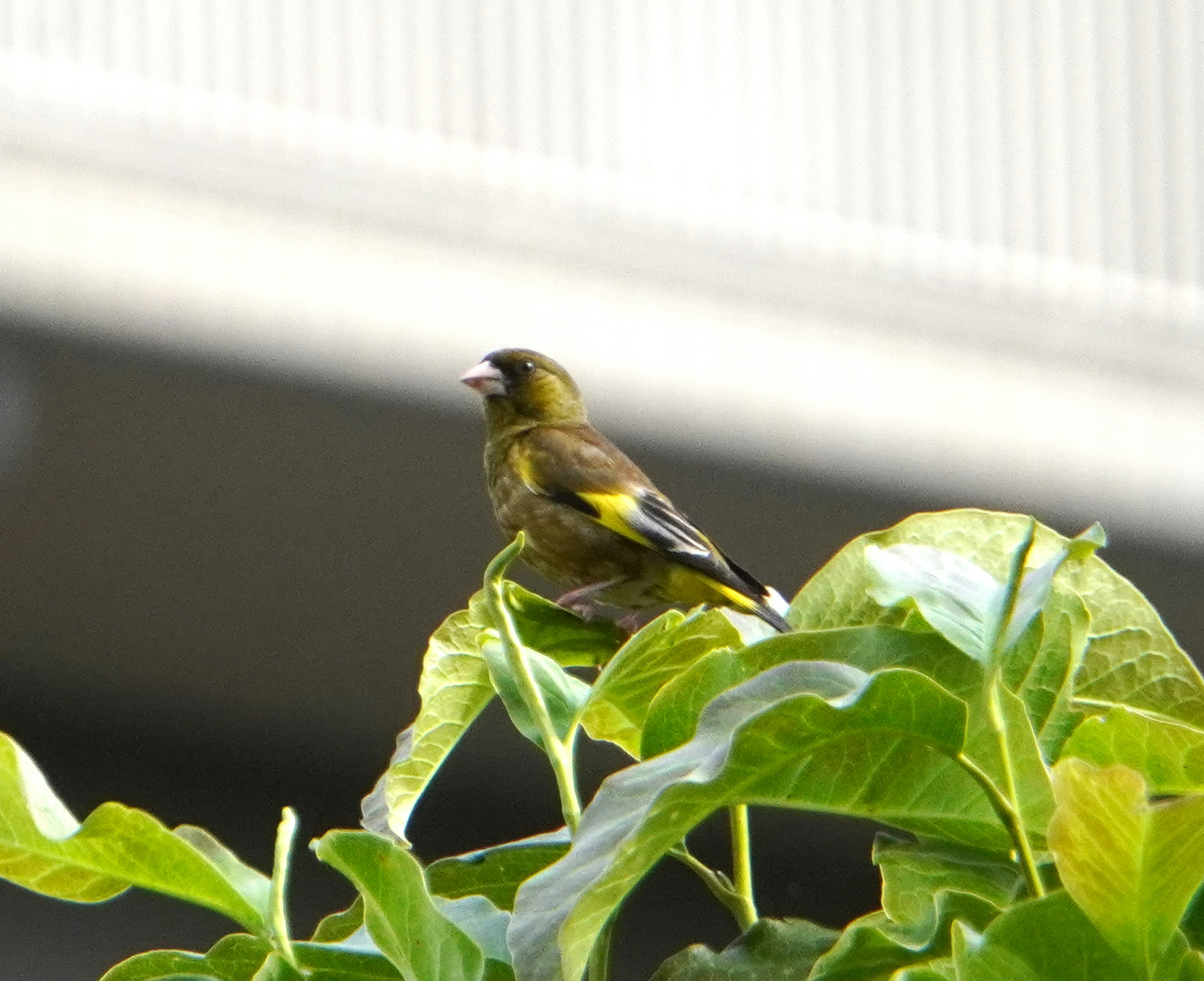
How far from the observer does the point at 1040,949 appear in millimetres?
688

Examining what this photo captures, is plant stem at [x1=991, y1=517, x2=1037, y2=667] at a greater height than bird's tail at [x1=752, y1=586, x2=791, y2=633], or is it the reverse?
plant stem at [x1=991, y1=517, x2=1037, y2=667]

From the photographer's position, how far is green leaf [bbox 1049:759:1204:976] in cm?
69

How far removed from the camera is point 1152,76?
17.4 feet

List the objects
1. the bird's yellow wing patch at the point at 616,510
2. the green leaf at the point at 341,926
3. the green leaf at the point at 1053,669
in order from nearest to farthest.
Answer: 1. the green leaf at the point at 1053,669
2. the green leaf at the point at 341,926
3. the bird's yellow wing patch at the point at 616,510

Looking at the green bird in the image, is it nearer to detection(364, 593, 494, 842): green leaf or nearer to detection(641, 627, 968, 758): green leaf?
detection(364, 593, 494, 842): green leaf

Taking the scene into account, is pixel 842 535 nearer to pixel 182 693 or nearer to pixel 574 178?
pixel 574 178

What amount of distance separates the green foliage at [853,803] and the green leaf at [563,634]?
12.1 inches

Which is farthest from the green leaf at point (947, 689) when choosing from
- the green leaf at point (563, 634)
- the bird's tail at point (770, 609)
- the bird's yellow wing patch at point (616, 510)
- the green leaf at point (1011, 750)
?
the bird's yellow wing patch at point (616, 510)

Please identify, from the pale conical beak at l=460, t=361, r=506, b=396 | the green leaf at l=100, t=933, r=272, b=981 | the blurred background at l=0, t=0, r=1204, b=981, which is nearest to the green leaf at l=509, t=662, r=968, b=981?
the green leaf at l=100, t=933, r=272, b=981

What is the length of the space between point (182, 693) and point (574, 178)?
204 cm

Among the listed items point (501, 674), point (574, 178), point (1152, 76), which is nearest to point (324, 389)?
point (574, 178)

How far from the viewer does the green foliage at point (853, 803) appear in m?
0.69

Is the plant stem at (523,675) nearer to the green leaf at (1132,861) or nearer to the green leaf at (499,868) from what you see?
the green leaf at (499,868)

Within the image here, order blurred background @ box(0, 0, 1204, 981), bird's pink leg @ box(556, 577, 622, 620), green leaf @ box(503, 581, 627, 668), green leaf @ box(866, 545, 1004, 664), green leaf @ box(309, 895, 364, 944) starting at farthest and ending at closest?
blurred background @ box(0, 0, 1204, 981), bird's pink leg @ box(556, 577, 622, 620), green leaf @ box(503, 581, 627, 668), green leaf @ box(309, 895, 364, 944), green leaf @ box(866, 545, 1004, 664)
